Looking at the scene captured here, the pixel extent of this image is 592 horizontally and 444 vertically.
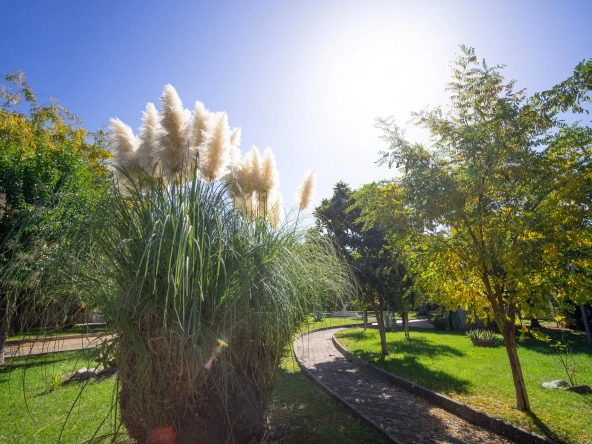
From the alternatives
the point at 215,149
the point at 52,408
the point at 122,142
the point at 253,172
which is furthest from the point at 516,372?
the point at 52,408

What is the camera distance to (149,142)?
4.05 m

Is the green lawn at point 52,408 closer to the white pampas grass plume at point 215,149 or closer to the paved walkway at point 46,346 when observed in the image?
the paved walkway at point 46,346

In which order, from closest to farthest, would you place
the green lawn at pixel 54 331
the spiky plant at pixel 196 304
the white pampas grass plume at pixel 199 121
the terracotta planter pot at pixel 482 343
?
1. the spiky plant at pixel 196 304
2. the green lawn at pixel 54 331
3. the white pampas grass plume at pixel 199 121
4. the terracotta planter pot at pixel 482 343

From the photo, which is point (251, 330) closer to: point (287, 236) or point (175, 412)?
point (175, 412)

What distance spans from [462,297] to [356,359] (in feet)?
15.9

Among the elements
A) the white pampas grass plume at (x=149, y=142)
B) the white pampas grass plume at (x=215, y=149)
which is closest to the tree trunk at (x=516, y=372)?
the white pampas grass plume at (x=215, y=149)

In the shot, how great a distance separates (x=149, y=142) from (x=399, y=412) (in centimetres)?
549

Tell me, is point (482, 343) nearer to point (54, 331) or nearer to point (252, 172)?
point (252, 172)

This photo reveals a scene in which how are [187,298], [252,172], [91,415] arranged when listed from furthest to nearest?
[91,415] < [252,172] < [187,298]

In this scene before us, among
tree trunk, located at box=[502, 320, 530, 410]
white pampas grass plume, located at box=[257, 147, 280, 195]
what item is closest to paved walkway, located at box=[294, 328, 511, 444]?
tree trunk, located at box=[502, 320, 530, 410]

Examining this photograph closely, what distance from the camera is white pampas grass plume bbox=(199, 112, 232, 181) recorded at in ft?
13.2

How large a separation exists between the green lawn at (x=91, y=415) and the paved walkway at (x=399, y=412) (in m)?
0.48

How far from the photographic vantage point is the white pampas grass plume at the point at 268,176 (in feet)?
14.4

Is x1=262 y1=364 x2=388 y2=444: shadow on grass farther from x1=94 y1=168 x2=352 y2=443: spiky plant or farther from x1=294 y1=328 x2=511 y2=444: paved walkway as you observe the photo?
x1=94 y1=168 x2=352 y2=443: spiky plant
